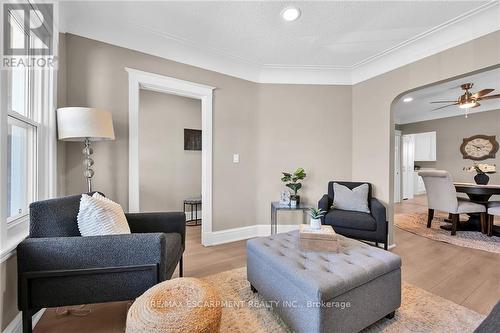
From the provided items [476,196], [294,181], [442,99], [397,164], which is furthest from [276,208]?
[397,164]

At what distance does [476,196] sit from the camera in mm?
3645

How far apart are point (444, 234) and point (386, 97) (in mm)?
2362

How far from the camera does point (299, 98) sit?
3312 mm

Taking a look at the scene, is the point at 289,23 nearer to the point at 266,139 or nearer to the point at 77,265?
the point at 266,139

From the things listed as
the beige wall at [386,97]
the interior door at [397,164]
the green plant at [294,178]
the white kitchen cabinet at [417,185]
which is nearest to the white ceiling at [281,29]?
the beige wall at [386,97]

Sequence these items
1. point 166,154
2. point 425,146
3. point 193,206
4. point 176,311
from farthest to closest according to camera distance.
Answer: point 425,146 → point 193,206 → point 166,154 → point 176,311

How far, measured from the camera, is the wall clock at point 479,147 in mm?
4892

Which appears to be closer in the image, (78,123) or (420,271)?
(78,123)

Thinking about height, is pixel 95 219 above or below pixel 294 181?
below

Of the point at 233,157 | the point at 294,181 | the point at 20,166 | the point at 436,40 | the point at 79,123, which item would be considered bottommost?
the point at 294,181

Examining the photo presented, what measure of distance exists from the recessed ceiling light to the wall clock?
582cm

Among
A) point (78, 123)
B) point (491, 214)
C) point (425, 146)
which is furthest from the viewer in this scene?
point (425, 146)

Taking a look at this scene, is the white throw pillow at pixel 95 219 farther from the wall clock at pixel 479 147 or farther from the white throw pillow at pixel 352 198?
the wall clock at pixel 479 147

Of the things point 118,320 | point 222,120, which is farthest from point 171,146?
point 118,320
